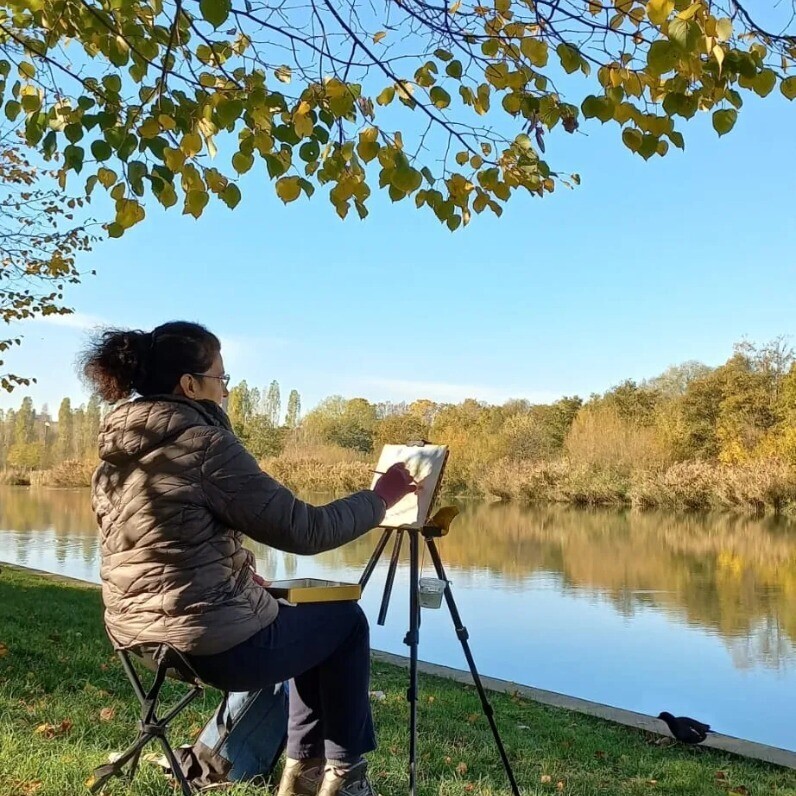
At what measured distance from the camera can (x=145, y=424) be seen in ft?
6.00

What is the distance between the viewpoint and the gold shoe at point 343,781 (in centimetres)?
199

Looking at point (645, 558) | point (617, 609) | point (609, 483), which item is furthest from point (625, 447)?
point (617, 609)

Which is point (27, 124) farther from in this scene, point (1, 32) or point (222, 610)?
point (222, 610)

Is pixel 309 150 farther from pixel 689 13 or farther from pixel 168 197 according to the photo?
pixel 689 13

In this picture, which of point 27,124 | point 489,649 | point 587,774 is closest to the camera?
point 27,124

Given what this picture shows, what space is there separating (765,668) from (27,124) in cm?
570

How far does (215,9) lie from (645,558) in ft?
36.5

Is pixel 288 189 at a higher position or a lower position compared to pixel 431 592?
higher

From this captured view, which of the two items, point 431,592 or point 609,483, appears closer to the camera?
point 431,592

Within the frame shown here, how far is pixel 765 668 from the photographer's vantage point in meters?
5.84

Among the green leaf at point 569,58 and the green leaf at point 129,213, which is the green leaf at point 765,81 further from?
the green leaf at point 129,213

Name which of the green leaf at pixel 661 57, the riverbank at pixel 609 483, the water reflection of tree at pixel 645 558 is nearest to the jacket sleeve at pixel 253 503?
the green leaf at pixel 661 57

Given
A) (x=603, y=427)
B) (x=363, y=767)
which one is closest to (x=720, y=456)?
(x=603, y=427)

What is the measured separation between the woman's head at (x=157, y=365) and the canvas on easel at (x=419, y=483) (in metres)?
0.71
